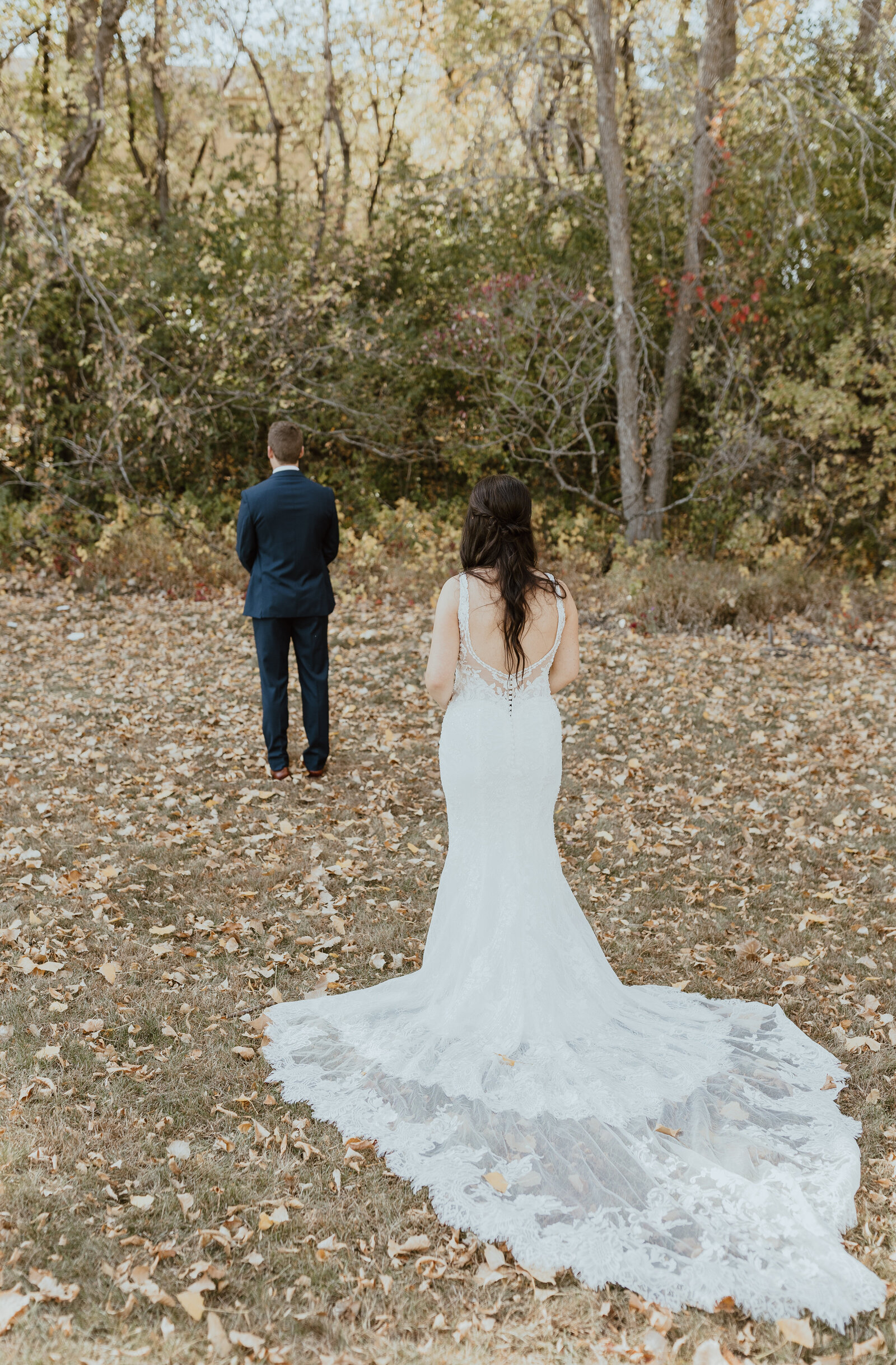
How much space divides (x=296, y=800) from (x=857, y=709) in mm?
4664

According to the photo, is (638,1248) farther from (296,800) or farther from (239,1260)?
(296,800)

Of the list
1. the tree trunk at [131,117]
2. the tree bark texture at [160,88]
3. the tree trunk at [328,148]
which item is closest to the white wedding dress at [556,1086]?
the tree trunk at [328,148]

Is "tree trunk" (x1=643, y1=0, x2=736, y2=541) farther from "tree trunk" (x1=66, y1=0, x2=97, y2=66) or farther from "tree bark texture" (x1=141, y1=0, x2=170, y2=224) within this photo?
"tree trunk" (x1=66, y1=0, x2=97, y2=66)

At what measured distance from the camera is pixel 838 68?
12227 millimetres

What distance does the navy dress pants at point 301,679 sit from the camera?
256 inches

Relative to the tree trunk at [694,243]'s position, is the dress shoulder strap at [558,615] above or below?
below

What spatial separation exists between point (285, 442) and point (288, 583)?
33.5 inches

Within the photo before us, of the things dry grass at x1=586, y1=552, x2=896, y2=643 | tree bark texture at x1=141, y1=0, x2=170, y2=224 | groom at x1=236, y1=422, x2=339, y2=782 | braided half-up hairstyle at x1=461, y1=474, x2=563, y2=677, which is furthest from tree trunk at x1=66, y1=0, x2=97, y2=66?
braided half-up hairstyle at x1=461, y1=474, x2=563, y2=677

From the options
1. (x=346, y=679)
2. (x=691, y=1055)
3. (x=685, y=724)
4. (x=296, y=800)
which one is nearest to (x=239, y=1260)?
(x=691, y=1055)

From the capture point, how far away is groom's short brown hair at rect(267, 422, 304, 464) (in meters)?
6.17

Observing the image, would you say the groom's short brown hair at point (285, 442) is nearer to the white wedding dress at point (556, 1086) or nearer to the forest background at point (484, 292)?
the white wedding dress at point (556, 1086)

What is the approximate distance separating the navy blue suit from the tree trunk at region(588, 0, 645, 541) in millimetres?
7618

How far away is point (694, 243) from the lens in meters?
12.8

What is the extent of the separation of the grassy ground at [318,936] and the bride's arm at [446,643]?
154 centimetres
